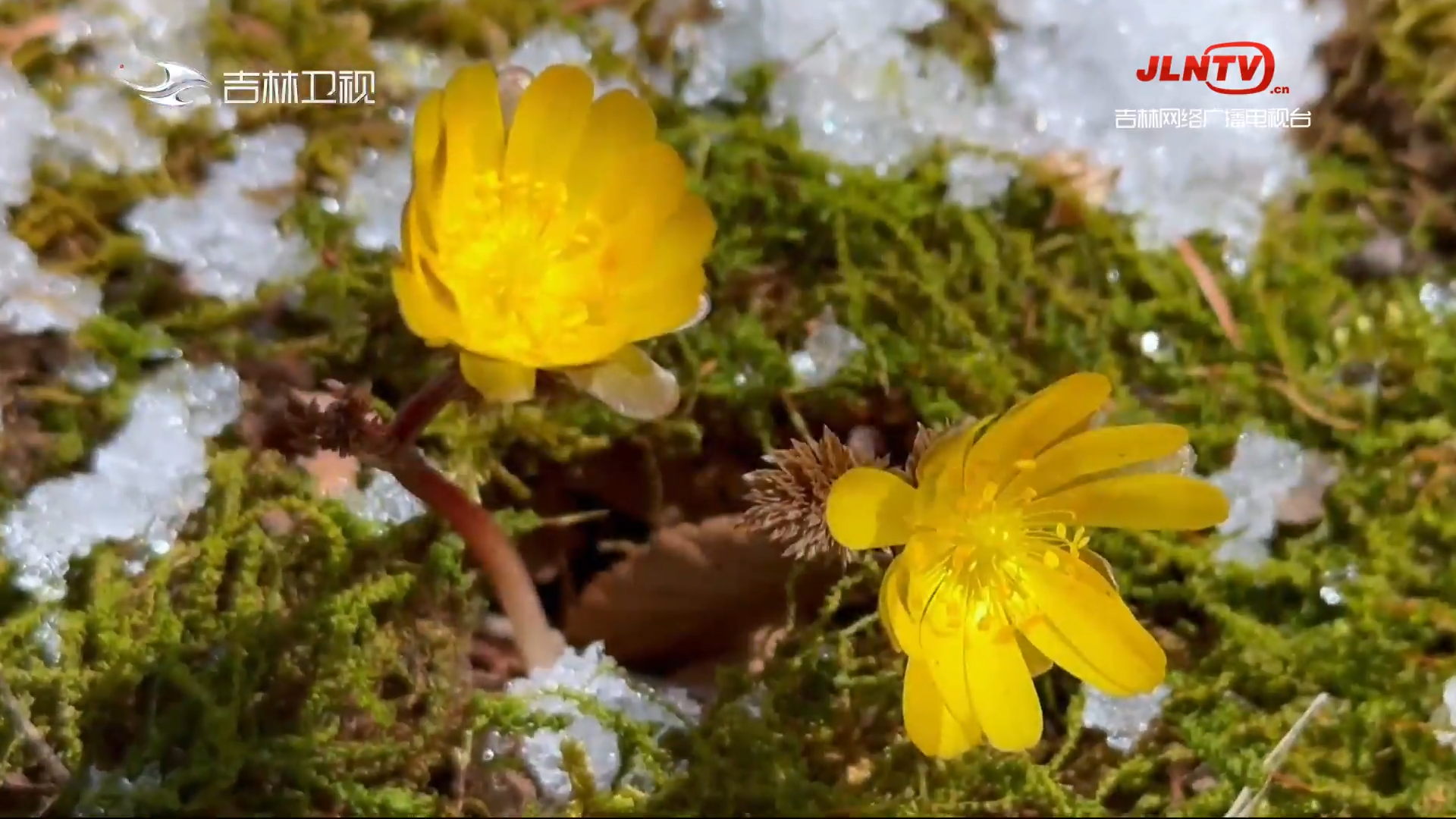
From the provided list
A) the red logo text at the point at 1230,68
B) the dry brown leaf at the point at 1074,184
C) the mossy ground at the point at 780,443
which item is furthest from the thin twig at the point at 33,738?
the red logo text at the point at 1230,68

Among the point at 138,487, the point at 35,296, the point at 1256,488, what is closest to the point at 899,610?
the point at 1256,488

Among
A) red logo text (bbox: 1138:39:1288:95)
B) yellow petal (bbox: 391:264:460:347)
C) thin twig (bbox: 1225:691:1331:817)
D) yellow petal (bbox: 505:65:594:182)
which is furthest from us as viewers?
red logo text (bbox: 1138:39:1288:95)

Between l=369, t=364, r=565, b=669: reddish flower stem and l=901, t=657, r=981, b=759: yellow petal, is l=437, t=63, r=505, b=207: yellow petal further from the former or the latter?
l=901, t=657, r=981, b=759: yellow petal

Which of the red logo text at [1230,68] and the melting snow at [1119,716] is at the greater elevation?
the red logo text at [1230,68]

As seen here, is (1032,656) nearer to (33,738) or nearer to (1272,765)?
(1272,765)

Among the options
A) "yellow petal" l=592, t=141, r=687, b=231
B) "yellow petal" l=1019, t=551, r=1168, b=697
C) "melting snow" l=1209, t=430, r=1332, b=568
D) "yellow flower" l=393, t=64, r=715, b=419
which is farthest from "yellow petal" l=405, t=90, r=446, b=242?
"melting snow" l=1209, t=430, r=1332, b=568

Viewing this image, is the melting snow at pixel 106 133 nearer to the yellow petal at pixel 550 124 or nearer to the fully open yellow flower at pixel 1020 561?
the yellow petal at pixel 550 124
